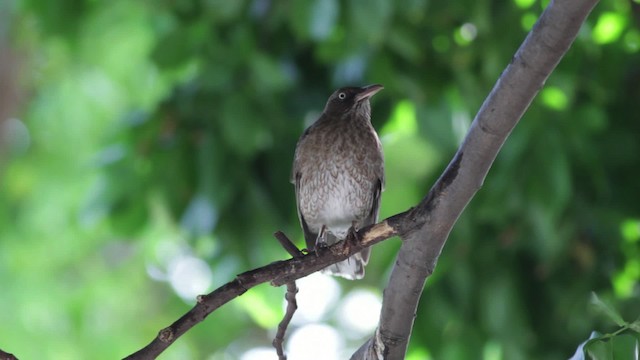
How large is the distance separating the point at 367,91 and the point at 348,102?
0.74ft

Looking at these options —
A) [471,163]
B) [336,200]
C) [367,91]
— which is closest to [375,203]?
[336,200]

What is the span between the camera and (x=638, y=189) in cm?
591

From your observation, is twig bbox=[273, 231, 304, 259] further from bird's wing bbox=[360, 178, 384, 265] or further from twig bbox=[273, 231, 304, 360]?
bird's wing bbox=[360, 178, 384, 265]

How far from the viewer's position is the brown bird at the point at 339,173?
15.0 ft

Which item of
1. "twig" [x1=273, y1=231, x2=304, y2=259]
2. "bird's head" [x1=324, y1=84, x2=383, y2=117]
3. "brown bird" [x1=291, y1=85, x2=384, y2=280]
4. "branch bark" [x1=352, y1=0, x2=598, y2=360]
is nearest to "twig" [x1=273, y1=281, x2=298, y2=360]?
"twig" [x1=273, y1=231, x2=304, y2=259]

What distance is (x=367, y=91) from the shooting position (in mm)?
4672

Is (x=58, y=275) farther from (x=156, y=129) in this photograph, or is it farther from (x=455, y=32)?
(x=455, y=32)

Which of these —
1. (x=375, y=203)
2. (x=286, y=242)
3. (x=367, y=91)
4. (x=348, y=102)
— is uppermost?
(x=348, y=102)

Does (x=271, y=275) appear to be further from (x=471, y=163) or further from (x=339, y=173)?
(x=339, y=173)

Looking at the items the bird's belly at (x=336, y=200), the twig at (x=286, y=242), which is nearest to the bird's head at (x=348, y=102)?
the bird's belly at (x=336, y=200)

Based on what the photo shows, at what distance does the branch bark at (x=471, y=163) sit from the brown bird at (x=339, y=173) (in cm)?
156

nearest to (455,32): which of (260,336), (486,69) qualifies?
(486,69)

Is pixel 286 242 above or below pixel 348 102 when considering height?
below

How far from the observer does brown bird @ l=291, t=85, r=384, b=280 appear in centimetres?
457
